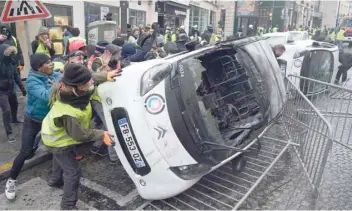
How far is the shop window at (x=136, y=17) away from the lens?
14842 millimetres

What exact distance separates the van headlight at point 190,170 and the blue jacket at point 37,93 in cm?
156

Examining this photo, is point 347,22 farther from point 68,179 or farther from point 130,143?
point 68,179

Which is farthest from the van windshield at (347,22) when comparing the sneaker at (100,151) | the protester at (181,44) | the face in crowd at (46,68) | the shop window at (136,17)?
the face in crowd at (46,68)

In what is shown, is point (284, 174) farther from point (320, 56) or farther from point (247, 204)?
point (320, 56)

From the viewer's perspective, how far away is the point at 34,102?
3.34 m

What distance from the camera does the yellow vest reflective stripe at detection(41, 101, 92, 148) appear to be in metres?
2.72

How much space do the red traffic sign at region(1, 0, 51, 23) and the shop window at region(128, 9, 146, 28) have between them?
10723mm

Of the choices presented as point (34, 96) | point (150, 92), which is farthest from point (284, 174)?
point (34, 96)

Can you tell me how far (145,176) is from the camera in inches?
116

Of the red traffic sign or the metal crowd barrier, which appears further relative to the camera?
the red traffic sign

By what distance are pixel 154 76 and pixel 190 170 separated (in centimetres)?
95

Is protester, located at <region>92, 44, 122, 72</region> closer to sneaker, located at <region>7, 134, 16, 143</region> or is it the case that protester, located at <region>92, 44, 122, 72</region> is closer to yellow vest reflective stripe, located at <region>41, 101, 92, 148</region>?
yellow vest reflective stripe, located at <region>41, 101, 92, 148</region>

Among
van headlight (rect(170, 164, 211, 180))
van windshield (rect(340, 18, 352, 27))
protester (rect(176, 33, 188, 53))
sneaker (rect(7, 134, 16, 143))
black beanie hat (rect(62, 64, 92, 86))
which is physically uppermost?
van windshield (rect(340, 18, 352, 27))

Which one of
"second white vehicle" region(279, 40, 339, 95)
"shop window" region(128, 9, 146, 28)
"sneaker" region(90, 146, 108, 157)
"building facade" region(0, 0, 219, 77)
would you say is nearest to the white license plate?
"sneaker" region(90, 146, 108, 157)
